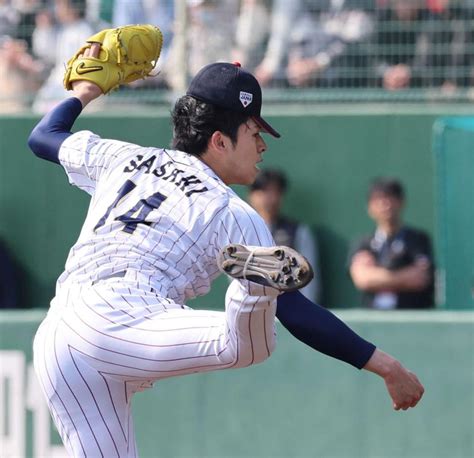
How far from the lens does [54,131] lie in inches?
168

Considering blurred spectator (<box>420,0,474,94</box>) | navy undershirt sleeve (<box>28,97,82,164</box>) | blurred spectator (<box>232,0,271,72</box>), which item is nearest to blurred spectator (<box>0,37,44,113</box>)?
blurred spectator (<box>232,0,271,72</box>)

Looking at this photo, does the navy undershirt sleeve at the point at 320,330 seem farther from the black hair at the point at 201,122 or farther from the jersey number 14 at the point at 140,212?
the black hair at the point at 201,122

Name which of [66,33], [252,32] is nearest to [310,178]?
[252,32]

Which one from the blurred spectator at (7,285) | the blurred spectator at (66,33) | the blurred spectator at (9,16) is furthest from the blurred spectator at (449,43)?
the blurred spectator at (7,285)

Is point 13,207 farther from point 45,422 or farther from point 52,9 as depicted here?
point 45,422

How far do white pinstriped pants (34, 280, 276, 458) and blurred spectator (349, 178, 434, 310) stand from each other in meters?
3.72

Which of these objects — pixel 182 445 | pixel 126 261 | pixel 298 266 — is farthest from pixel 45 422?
pixel 298 266

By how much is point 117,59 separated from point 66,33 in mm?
3792

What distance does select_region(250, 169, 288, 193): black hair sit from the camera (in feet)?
25.6

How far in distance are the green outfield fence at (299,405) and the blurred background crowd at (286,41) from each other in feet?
6.17

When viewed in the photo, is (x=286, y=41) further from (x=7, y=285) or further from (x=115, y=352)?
(x=115, y=352)

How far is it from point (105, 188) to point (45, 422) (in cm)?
325

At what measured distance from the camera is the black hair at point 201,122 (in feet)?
12.8

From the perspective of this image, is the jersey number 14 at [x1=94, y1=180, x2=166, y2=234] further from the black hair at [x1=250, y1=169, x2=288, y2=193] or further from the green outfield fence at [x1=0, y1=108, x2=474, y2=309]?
the green outfield fence at [x1=0, y1=108, x2=474, y2=309]
